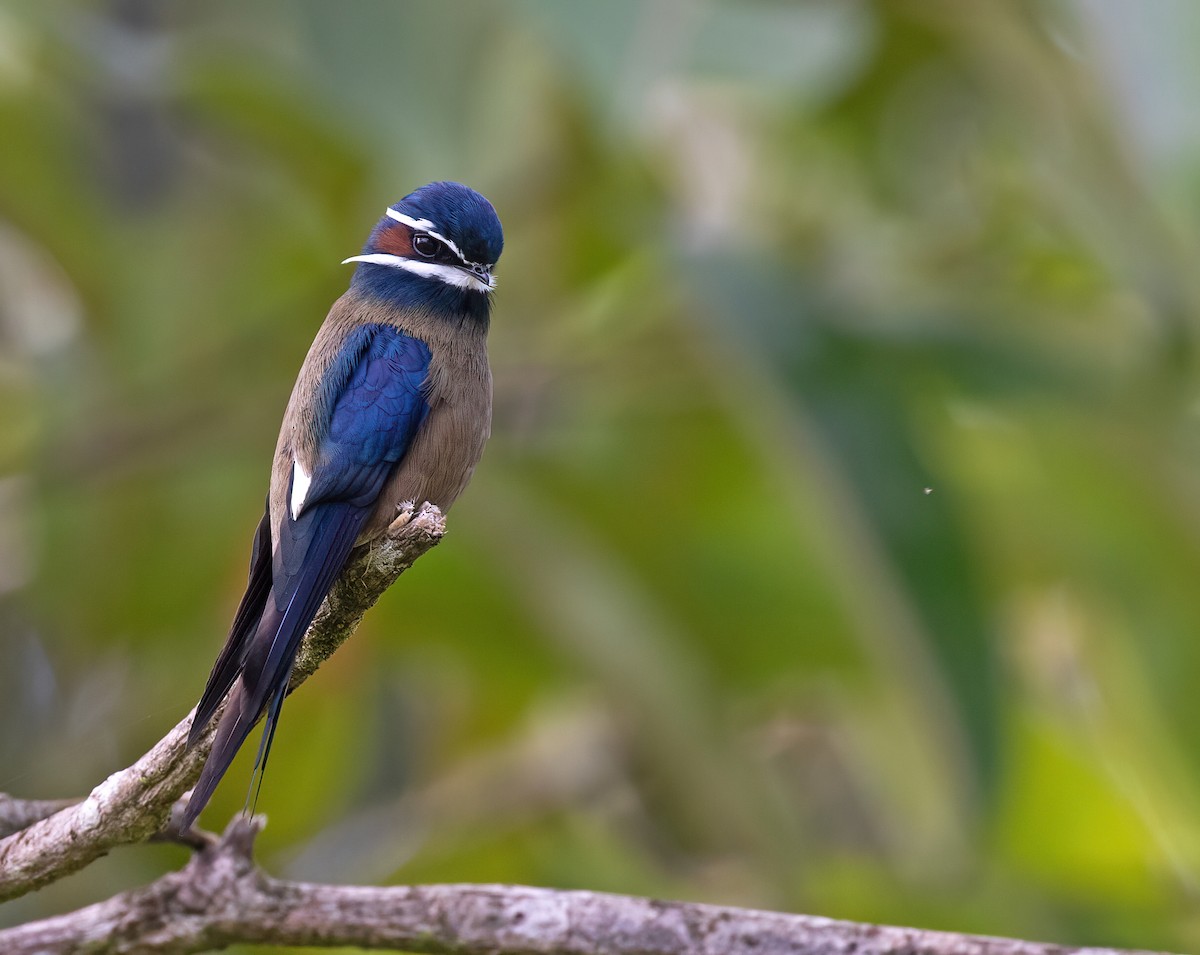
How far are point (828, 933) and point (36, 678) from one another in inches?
38.6

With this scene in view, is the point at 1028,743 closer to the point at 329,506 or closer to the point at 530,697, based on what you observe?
the point at 530,697

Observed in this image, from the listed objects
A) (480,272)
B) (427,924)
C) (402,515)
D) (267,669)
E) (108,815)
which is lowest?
(427,924)

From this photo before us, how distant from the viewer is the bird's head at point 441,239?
191cm

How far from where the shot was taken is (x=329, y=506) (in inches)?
67.2

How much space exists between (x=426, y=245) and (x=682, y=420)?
222 cm

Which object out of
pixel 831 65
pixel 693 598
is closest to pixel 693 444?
pixel 693 598

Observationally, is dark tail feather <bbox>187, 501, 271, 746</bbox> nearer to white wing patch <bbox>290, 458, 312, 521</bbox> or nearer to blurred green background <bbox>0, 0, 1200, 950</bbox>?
white wing patch <bbox>290, 458, 312, 521</bbox>

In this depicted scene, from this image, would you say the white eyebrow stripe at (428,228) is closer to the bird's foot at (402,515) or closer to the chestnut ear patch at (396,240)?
the chestnut ear patch at (396,240)

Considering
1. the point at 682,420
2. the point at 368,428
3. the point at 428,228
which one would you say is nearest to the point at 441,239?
the point at 428,228

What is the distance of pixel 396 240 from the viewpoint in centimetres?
202

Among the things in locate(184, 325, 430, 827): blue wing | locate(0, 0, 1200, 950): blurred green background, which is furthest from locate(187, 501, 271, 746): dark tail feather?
locate(0, 0, 1200, 950): blurred green background

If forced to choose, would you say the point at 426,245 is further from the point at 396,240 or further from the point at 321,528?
the point at 321,528

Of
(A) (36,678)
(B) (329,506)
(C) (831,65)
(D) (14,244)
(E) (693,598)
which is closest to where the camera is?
(B) (329,506)

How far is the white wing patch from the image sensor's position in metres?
1.70
